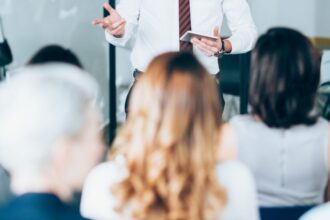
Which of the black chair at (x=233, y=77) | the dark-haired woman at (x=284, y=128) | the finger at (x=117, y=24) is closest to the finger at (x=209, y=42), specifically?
the finger at (x=117, y=24)

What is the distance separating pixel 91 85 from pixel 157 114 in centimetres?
18

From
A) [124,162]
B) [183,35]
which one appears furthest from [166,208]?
[183,35]

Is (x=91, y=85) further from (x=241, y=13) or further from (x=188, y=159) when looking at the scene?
(x=241, y=13)

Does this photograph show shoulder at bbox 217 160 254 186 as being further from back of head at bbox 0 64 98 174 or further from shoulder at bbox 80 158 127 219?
back of head at bbox 0 64 98 174

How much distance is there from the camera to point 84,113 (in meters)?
1.51

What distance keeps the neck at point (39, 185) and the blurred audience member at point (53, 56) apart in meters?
0.96

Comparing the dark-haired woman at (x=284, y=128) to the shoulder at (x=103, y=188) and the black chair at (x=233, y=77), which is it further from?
the black chair at (x=233, y=77)

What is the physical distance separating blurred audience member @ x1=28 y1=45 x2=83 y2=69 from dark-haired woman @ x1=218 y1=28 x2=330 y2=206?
721 millimetres

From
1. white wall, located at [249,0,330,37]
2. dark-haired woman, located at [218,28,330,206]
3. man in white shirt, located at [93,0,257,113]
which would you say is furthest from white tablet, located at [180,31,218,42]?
white wall, located at [249,0,330,37]

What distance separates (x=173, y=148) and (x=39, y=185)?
323 mm

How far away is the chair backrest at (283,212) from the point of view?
192 cm

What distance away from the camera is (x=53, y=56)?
2430 mm

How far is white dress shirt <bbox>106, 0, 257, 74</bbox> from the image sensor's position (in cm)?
325

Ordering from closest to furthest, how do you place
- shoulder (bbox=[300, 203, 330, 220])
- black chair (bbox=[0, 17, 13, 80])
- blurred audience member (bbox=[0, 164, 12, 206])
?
shoulder (bbox=[300, 203, 330, 220]), blurred audience member (bbox=[0, 164, 12, 206]), black chair (bbox=[0, 17, 13, 80])
